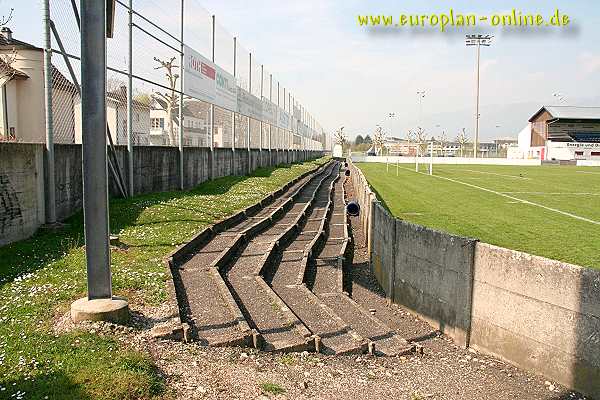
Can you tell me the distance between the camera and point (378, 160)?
8969 centimetres

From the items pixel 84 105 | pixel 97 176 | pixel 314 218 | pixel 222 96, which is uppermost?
pixel 222 96

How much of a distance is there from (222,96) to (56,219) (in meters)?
15.1

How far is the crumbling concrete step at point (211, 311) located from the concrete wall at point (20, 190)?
3107 mm

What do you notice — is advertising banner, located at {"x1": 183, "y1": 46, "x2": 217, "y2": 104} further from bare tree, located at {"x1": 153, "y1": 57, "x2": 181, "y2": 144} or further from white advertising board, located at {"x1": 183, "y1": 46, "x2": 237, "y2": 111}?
bare tree, located at {"x1": 153, "y1": 57, "x2": 181, "y2": 144}

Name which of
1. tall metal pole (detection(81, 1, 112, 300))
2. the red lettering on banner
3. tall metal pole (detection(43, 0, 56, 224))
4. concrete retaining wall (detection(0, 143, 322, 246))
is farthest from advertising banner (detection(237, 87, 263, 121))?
tall metal pole (detection(81, 1, 112, 300))

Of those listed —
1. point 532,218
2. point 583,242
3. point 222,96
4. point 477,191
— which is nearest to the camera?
point 583,242

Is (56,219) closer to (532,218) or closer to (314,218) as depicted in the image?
(314,218)

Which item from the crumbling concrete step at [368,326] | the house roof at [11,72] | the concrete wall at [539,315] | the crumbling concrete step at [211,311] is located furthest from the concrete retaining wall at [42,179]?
the concrete wall at [539,315]

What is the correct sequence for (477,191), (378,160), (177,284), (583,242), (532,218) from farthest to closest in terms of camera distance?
(378,160) → (477,191) → (532,218) → (583,242) → (177,284)

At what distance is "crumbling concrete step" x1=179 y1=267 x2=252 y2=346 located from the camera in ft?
18.9

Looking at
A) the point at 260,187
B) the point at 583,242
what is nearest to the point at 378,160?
the point at 260,187

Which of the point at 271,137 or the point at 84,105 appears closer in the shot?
the point at 84,105

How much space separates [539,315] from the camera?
19.0 feet

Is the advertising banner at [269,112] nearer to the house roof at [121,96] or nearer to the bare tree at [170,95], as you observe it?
the bare tree at [170,95]
